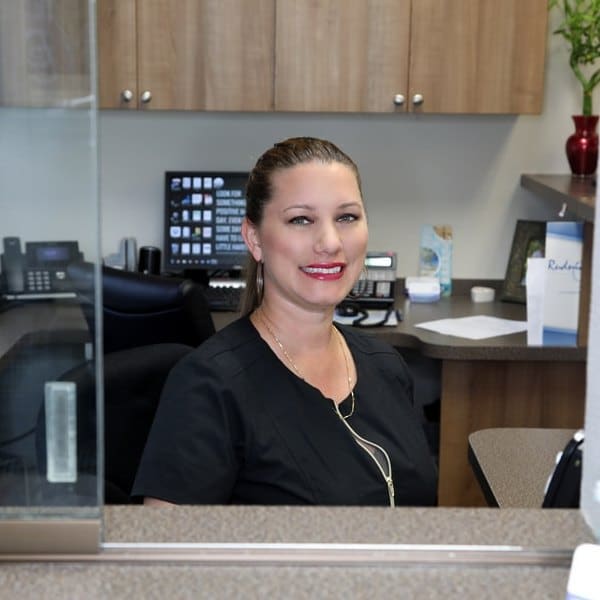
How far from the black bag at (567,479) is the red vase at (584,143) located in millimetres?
2275

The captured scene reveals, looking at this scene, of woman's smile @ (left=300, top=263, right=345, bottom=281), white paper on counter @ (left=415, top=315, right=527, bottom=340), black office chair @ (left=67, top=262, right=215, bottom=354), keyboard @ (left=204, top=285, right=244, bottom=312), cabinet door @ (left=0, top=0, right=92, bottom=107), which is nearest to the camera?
cabinet door @ (left=0, top=0, right=92, bottom=107)

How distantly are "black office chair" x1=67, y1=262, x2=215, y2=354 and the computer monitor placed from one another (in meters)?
1.05

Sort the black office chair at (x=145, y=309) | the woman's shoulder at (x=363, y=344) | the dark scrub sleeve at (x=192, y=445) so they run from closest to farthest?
the dark scrub sleeve at (x=192, y=445), the woman's shoulder at (x=363, y=344), the black office chair at (x=145, y=309)

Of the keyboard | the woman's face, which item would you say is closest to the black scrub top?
the woman's face

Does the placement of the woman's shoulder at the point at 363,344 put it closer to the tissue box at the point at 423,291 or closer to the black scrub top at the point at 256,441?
the black scrub top at the point at 256,441

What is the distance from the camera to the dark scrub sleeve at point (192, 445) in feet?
5.37

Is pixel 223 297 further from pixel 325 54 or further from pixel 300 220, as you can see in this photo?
pixel 300 220

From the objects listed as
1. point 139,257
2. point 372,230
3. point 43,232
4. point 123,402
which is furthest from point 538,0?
point 43,232

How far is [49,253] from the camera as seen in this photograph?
960mm

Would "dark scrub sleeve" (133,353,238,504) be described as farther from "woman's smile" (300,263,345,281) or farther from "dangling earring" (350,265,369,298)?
"dangling earring" (350,265,369,298)

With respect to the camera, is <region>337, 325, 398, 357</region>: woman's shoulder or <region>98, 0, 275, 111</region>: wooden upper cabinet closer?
<region>337, 325, 398, 357</region>: woman's shoulder

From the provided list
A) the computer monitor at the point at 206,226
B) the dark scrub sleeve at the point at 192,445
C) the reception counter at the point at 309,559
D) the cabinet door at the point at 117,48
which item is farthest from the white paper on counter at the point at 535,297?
the reception counter at the point at 309,559

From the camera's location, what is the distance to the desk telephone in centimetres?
94

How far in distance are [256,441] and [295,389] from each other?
114 mm
